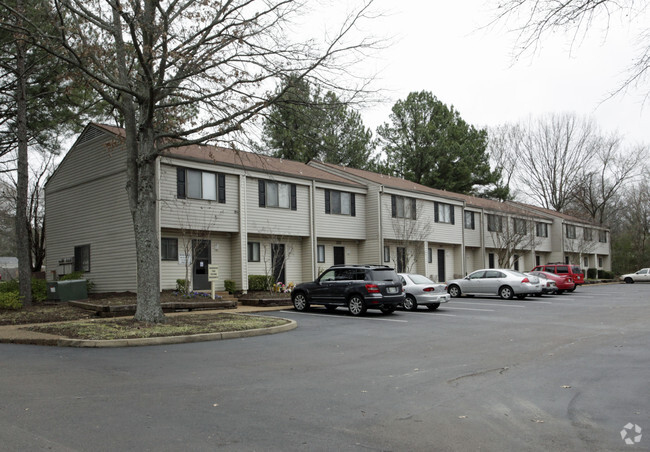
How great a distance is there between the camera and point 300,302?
19.6 meters

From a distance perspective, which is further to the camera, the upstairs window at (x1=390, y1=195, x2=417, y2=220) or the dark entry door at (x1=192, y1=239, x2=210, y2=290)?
the upstairs window at (x1=390, y1=195, x2=417, y2=220)

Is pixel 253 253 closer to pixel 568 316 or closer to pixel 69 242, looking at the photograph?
pixel 69 242

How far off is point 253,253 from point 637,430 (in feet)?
73.6

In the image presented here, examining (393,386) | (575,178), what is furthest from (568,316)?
(575,178)

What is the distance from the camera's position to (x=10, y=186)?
144ft

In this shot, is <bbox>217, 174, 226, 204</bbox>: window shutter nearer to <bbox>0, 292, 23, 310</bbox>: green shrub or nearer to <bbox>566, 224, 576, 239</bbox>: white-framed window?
<bbox>0, 292, 23, 310</bbox>: green shrub

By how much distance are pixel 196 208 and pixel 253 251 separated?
445 centimetres

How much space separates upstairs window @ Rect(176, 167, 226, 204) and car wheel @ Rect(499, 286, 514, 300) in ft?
45.4

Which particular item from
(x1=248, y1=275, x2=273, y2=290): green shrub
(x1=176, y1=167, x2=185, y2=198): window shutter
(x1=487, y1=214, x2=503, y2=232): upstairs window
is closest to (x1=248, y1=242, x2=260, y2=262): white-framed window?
(x1=248, y1=275, x2=273, y2=290): green shrub

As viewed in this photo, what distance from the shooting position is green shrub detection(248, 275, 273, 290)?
25.4m

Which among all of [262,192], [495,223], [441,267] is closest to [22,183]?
[262,192]

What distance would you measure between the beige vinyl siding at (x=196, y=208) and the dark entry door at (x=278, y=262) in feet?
9.89

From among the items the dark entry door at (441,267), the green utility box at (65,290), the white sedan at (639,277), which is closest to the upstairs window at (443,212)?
the dark entry door at (441,267)

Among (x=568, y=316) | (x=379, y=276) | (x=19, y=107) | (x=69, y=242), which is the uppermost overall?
(x=19, y=107)
